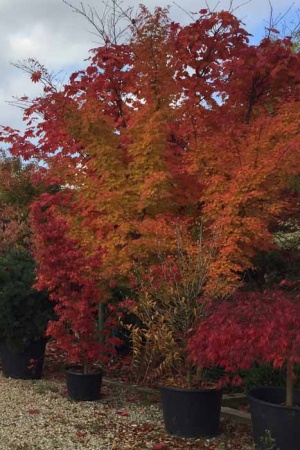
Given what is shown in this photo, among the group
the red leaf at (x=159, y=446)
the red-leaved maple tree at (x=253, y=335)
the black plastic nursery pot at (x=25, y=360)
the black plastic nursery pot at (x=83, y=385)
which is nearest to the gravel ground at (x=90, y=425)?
the red leaf at (x=159, y=446)

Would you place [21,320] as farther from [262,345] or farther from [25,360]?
[262,345]

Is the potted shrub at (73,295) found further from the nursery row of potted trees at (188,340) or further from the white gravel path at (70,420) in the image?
the white gravel path at (70,420)

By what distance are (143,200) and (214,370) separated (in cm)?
236

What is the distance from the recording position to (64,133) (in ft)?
24.6

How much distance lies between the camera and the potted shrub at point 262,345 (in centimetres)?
434


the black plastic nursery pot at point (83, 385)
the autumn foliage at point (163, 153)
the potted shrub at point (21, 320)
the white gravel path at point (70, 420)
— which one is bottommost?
the white gravel path at point (70, 420)

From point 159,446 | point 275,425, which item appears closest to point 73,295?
point 159,446

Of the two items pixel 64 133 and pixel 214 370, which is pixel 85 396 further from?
pixel 64 133

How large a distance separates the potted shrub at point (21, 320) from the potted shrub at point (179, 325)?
1.85 meters

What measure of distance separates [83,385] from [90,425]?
102 cm

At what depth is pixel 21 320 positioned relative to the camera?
25.4 ft

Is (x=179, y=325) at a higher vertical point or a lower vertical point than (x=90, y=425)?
higher

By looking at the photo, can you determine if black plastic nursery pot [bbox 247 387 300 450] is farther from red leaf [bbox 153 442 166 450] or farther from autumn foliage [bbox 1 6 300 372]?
autumn foliage [bbox 1 6 300 372]

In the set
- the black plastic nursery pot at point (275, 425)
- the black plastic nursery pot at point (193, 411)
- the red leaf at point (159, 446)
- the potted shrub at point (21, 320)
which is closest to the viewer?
the black plastic nursery pot at point (275, 425)
